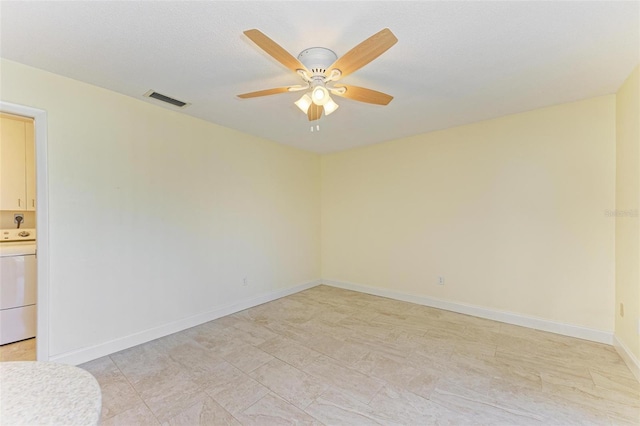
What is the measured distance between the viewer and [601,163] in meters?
2.77

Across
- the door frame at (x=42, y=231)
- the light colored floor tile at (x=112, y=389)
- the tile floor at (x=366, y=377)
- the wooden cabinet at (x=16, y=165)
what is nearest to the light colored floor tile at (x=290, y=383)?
the tile floor at (x=366, y=377)

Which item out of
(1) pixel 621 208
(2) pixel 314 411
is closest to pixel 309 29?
(2) pixel 314 411

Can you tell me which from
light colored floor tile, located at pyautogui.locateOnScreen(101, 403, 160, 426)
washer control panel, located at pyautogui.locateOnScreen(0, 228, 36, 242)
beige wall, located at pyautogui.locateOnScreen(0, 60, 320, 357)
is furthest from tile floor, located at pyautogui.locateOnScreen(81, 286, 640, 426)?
washer control panel, located at pyautogui.locateOnScreen(0, 228, 36, 242)

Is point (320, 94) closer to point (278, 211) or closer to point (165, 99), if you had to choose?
point (165, 99)

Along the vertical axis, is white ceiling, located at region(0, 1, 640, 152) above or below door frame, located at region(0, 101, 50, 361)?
above

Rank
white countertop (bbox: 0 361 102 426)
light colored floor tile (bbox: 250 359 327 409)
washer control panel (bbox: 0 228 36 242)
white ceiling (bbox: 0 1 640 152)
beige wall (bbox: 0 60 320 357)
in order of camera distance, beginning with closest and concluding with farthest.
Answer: white countertop (bbox: 0 361 102 426) < white ceiling (bbox: 0 1 640 152) < light colored floor tile (bbox: 250 359 327 409) < beige wall (bbox: 0 60 320 357) < washer control panel (bbox: 0 228 36 242)

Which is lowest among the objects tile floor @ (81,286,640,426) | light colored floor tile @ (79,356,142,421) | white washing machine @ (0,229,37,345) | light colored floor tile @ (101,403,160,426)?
tile floor @ (81,286,640,426)

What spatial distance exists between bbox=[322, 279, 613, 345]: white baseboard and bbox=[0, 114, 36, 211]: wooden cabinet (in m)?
4.67

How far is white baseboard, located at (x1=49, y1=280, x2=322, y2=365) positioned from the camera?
2404 millimetres

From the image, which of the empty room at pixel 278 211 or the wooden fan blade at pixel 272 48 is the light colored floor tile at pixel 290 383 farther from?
the wooden fan blade at pixel 272 48

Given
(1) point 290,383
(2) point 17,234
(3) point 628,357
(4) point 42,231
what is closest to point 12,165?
(2) point 17,234

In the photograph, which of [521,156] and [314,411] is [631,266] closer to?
[521,156]

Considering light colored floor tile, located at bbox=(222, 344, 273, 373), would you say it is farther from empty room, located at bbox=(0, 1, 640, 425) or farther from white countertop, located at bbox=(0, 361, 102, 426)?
white countertop, located at bbox=(0, 361, 102, 426)

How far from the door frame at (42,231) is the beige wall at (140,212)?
0.13ft
